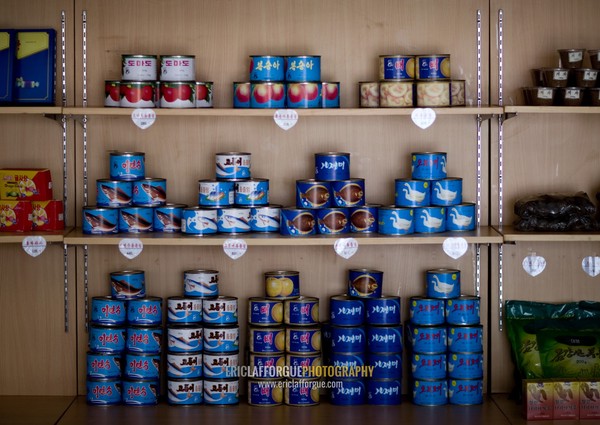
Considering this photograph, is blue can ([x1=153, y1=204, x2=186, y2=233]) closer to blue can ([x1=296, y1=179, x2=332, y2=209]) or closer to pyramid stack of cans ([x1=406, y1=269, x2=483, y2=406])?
blue can ([x1=296, y1=179, x2=332, y2=209])

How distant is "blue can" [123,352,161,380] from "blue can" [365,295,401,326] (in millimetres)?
834

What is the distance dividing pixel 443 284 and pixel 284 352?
661mm

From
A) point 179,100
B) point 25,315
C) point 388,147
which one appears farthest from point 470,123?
point 25,315

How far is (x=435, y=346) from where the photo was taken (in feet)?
12.6

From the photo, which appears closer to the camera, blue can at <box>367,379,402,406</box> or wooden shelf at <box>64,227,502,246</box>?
wooden shelf at <box>64,227,502,246</box>

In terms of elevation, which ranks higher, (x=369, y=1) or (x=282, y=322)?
(x=369, y=1)

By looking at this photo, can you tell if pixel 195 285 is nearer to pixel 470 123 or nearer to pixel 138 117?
pixel 138 117

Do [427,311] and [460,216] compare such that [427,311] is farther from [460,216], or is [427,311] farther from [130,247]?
[130,247]

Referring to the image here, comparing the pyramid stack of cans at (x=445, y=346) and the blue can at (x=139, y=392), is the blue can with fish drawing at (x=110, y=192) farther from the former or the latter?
the pyramid stack of cans at (x=445, y=346)

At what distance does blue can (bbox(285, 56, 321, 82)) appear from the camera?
376cm

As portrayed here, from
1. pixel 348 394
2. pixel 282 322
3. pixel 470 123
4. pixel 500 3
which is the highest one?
pixel 500 3

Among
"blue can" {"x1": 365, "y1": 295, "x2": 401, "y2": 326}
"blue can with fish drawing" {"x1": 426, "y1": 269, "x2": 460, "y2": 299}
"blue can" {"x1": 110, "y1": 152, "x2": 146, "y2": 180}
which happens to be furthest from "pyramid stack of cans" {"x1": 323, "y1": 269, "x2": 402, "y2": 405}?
"blue can" {"x1": 110, "y1": 152, "x2": 146, "y2": 180}

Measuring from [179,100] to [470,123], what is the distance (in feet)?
3.78

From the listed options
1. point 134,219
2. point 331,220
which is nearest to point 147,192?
point 134,219
